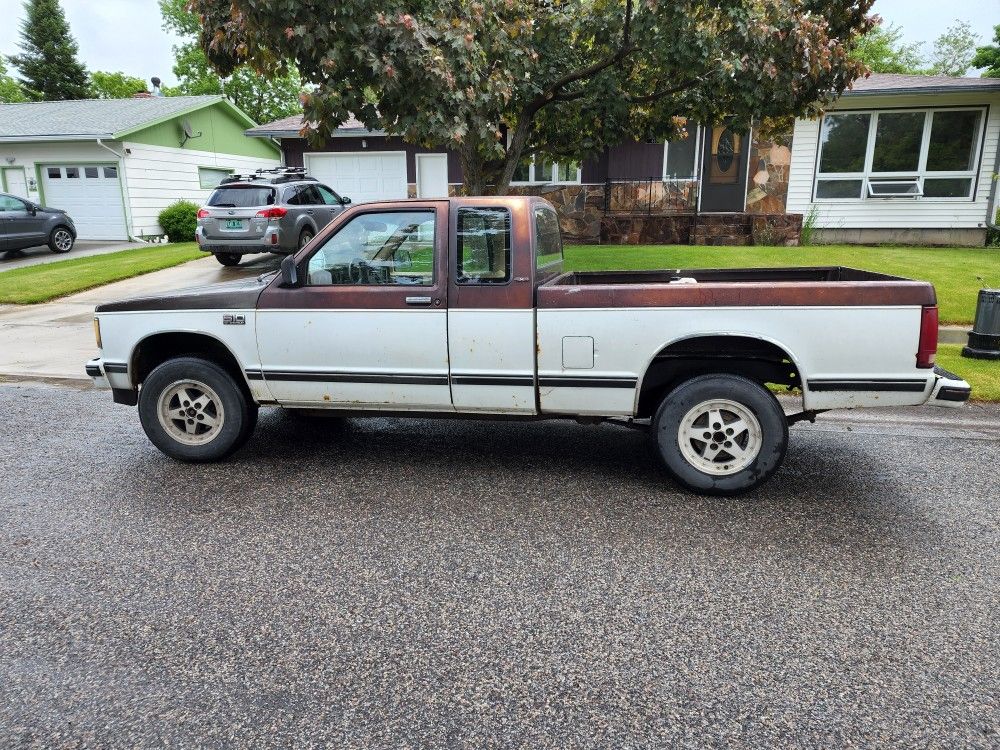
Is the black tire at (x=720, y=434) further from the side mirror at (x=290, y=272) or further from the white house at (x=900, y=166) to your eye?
the white house at (x=900, y=166)

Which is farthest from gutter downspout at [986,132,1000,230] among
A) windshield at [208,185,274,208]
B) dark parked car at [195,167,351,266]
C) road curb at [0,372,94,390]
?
road curb at [0,372,94,390]

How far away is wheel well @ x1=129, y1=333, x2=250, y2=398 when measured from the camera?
518 cm

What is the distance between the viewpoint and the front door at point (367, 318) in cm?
471

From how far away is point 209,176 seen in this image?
86.4 feet

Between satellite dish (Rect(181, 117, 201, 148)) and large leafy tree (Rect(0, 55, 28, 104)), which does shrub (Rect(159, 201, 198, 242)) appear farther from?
large leafy tree (Rect(0, 55, 28, 104))

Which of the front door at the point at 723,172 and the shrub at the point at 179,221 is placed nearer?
the front door at the point at 723,172

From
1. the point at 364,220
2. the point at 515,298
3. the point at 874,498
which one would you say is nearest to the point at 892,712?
the point at 874,498

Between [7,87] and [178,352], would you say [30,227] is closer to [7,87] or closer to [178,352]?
[178,352]

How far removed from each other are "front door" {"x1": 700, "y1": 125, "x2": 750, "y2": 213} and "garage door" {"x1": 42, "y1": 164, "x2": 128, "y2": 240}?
17136 mm

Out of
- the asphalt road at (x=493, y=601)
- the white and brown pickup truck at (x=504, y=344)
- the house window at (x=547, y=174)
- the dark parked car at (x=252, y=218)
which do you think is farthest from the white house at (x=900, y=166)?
the white and brown pickup truck at (x=504, y=344)

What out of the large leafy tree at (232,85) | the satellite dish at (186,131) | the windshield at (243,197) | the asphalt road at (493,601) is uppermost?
the large leafy tree at (232,85)

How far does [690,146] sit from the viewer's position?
1850cm

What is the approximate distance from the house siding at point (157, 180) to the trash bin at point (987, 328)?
864 inches

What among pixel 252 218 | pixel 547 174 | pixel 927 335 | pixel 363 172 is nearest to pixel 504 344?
A: pixel 927 335
